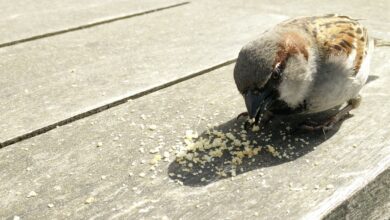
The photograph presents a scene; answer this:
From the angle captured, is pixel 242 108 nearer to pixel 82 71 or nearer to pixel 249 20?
pixel 82 71

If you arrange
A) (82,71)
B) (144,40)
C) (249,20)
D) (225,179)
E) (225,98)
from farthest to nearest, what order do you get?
1. (249,20)
2. (144,40)
3. (82,71)
4. (225,98)
5. (225,179)

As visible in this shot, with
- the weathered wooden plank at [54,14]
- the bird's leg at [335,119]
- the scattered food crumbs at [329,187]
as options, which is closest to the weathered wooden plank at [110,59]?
the weathered wooden plank at [54,14]

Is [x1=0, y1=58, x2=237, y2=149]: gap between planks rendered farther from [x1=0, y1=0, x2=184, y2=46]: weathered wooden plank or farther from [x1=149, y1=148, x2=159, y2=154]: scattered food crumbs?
[x1=0, y1=0, x2=184, y2=46]: weathered wooden plank

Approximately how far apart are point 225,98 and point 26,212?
0.98 metres

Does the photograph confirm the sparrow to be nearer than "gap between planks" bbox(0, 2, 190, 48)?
Yes

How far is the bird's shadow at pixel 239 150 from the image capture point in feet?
5.10

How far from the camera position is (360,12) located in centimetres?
321

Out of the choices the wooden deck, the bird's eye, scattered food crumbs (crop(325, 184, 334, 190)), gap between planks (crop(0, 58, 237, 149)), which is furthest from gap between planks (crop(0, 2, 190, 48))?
scattered food crumbs (crop(325, 184, 334, 190))

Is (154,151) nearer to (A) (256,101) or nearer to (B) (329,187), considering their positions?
(A) (256,101)

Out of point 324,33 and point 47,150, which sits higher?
point 324,33

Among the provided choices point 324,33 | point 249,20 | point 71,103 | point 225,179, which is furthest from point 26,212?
point 249,20

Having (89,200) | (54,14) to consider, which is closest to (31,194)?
(89,200)

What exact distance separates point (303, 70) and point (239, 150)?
403mm

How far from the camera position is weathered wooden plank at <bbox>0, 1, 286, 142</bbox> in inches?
80.4
